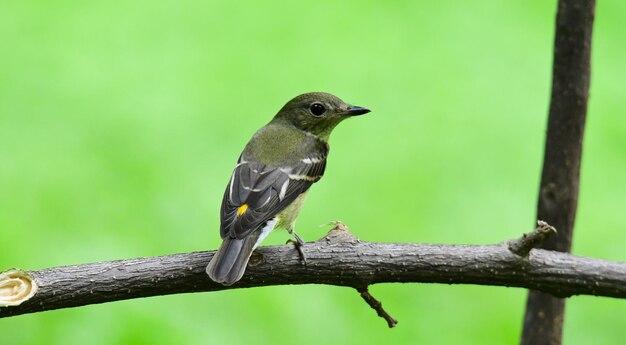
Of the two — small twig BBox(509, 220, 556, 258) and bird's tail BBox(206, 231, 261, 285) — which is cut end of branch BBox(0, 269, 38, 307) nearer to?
bird's tail BBox(206, 231, 261, 285)

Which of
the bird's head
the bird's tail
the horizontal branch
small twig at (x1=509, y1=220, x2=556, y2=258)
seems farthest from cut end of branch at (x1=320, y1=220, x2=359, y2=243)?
the bird's head

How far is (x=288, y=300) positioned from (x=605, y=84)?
4005mm

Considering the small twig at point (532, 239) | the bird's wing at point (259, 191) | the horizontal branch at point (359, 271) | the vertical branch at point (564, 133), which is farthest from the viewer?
the vertical branch at point (564, 133)

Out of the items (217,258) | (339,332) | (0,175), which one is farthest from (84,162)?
(217,258)

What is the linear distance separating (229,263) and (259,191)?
0.77 meters

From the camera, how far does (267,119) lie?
8.52m

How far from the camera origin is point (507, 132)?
881cm

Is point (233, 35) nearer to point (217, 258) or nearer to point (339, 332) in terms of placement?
point (339, 332)

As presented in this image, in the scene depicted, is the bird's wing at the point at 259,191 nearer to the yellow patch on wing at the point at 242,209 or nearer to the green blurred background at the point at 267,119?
the yellow patch on wing at the point at 242,209

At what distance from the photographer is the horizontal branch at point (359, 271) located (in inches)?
157

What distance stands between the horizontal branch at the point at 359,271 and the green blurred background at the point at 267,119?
269 centimetres

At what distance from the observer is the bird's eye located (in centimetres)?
554

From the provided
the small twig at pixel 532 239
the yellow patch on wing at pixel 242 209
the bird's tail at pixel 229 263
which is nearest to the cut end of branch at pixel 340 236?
the bird's tail at pixel 229 263

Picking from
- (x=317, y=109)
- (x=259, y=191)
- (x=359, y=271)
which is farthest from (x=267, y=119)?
(x=359, y=271)
